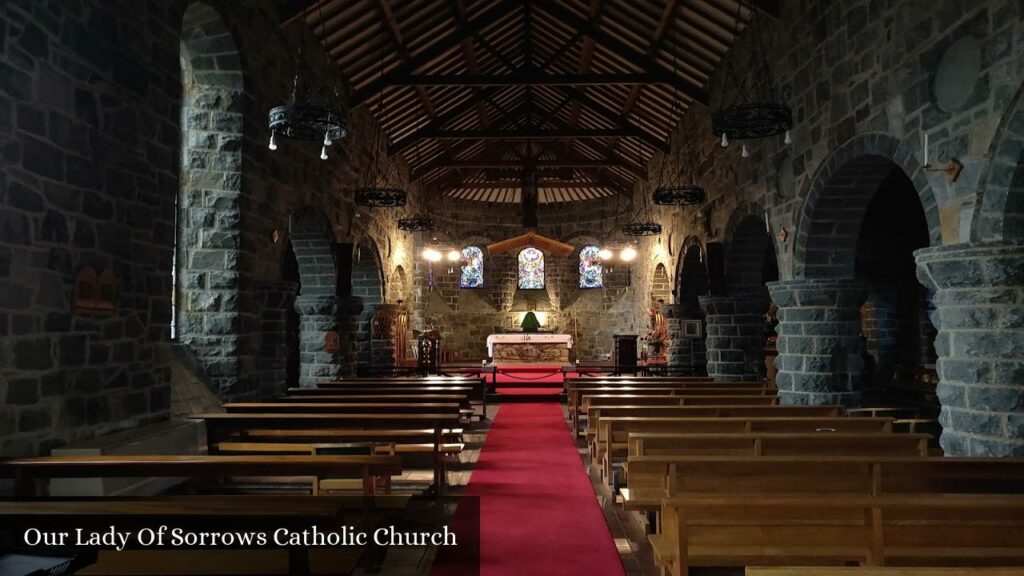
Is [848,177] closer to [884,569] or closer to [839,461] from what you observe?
[839,461]

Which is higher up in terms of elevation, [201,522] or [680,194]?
[680,194]

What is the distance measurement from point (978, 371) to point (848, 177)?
3.29 meters

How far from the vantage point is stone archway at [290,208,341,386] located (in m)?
11.0

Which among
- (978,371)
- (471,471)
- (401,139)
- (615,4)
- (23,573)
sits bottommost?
(471,471)

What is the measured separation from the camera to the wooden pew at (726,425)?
5.79 meters

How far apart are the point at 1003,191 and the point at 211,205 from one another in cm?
780

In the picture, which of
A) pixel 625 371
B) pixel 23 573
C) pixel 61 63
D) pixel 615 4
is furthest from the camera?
pixel 625 371

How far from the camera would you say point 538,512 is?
17.2 feet

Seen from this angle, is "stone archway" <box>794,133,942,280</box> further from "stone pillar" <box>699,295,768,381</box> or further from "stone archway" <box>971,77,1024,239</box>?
"stone pillar" <box>699,295,768,381</box>

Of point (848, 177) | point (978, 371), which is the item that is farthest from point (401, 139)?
point (978, 371)

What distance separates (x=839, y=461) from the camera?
383cm

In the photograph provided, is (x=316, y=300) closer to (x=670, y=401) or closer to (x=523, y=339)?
(x=670, y=401)

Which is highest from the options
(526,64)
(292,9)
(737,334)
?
(526,64)

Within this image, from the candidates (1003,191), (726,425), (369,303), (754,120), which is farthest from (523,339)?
(1003,191)
